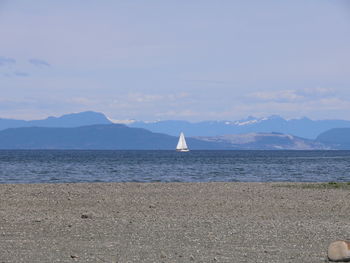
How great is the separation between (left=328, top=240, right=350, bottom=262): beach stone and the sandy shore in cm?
32

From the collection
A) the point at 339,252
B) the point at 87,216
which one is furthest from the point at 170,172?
the point at 339,252

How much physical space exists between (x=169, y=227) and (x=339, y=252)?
6195 mm

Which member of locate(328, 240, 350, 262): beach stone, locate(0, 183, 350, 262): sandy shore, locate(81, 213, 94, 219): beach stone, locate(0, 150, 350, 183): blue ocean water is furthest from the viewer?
locate(0, 150, 350, 183): blue ocean water

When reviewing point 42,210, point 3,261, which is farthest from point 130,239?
point 42,210

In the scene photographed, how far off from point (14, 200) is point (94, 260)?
591 inches

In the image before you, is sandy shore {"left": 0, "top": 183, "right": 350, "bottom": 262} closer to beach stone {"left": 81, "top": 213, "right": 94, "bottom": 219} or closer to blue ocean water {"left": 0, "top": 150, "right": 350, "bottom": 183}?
beach stone {"left": 81, "top": 213, "right": 94, "bottom": 219}

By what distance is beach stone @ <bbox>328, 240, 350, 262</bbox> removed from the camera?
13.7 metres

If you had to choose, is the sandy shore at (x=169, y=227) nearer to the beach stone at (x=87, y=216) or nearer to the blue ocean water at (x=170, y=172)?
the beach stone at (x=87, y=216)

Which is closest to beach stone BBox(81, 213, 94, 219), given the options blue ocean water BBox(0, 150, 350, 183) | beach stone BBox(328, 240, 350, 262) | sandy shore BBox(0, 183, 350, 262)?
sandy shore BBox(0, 183, 350, 262)

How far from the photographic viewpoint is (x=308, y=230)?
18625mm

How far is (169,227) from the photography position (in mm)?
18922

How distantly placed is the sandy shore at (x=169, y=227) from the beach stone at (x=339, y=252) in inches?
12.7

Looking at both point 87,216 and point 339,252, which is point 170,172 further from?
point 339,252

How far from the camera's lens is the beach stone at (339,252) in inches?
540
